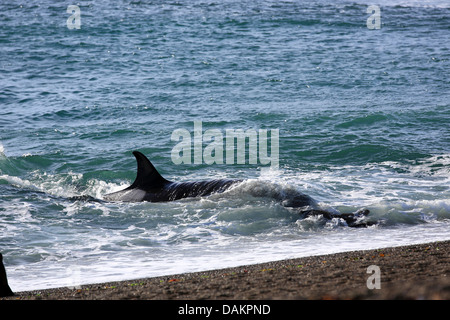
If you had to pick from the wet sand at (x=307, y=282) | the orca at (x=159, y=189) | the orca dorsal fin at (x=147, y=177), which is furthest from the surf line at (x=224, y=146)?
the wet sand at (x=307, y=282)

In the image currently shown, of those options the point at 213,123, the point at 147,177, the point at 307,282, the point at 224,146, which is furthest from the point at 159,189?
the point at 213,123

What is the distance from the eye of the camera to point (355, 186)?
12445mm

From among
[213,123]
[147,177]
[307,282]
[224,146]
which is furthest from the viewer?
[213,123]

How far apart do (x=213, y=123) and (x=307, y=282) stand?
44.8 ft

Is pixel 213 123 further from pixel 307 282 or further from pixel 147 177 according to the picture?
pixel 307 282

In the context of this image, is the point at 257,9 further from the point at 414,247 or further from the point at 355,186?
the point at 414,247

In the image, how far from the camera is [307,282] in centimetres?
530

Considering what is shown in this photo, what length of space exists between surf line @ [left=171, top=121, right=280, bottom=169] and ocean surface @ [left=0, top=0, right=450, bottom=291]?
0.20m

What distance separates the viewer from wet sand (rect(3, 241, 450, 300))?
4.64 m

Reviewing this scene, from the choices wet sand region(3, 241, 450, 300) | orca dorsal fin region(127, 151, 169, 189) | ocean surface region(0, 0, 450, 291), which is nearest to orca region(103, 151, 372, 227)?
orca dorsal fin region(127, 151, 169, 189)

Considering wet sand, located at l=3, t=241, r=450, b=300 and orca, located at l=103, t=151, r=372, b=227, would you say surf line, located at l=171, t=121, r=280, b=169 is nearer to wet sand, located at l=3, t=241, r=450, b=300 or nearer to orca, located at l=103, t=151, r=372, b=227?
orca, located at l=103, t=151, r=372, b=227

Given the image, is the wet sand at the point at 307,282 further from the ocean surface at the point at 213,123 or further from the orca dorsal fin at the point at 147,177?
the orca dorsal fin at the point at 147,177

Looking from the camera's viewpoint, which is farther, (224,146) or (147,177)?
(224,146)
